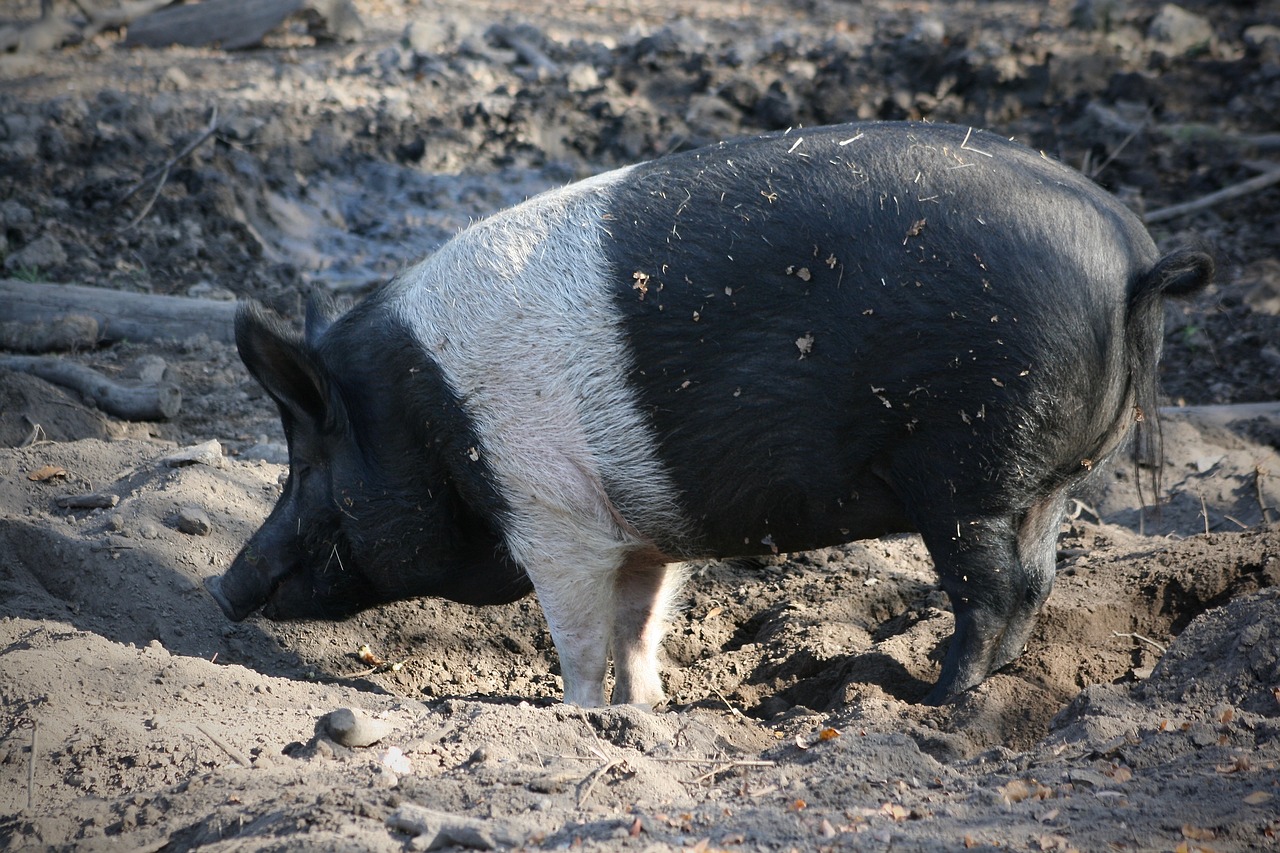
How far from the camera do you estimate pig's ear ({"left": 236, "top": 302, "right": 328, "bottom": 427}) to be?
13.8 ft

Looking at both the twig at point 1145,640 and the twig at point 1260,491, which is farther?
the twig at point 1260,491

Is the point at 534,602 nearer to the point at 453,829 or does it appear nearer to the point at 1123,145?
the point at 453,829

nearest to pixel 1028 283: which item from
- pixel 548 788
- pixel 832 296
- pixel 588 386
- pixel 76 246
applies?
pixel 832 296

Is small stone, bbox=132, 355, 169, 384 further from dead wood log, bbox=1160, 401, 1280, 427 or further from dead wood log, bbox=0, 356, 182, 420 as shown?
dead wood log, bbox=1160, 401, 1280, 427

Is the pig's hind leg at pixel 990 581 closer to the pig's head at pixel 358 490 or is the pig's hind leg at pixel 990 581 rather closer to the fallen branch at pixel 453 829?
the pig's head at pixel 358 490

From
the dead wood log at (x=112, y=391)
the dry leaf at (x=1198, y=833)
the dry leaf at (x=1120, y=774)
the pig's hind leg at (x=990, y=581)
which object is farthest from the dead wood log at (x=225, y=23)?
the dry leaf at (x=1198, y=833)

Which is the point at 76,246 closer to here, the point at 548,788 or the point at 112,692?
the point at 112,692

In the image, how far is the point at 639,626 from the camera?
4.71 m

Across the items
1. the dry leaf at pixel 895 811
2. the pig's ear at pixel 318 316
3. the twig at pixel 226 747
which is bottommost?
the twig at pixel 226 747

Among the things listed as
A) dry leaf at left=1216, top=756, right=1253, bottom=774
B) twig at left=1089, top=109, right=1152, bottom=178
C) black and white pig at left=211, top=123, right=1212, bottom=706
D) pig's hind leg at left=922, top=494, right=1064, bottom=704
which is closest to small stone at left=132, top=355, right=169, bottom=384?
black and white pig at left=211, top=123, right=1212, bottom=706

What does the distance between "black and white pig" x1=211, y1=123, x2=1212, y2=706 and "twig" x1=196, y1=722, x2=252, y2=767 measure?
1167 millimetres

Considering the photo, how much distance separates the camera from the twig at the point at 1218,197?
8.58 metres

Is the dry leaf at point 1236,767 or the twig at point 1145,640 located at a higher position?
the dry leaf at point 1236,767

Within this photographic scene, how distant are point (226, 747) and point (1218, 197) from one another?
8067 mm
